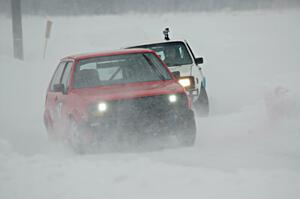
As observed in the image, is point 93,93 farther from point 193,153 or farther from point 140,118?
point 193,153

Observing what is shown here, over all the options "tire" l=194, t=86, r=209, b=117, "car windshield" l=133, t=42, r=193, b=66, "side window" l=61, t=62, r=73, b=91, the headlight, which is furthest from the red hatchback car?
"car windshield" l=133, t=42, r=193, b=66

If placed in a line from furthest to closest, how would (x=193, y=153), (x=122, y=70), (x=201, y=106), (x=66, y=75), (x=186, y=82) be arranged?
1. (x=201, y=106)
2. (x=186, y=82)
3. (x=66, y=75)
4. (x=122, y=70)
5. (x=193, y=153)

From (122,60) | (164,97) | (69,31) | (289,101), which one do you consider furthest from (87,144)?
(69,31)

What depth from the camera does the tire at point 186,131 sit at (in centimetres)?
909

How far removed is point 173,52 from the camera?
1385cm

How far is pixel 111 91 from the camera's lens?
30.5 ft

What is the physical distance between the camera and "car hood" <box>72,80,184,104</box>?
354 inches

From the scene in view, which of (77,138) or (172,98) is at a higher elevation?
(172,98)

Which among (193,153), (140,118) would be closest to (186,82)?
(140,118)

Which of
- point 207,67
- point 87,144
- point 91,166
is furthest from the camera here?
point 207,67

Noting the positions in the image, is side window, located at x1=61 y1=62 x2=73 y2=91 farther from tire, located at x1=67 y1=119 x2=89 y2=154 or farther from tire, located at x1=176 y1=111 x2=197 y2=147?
tire, located at x1=176 y1=111 x2=197 y2=147

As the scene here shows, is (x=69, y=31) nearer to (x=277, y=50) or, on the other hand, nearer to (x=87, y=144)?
(x=277, y=50)

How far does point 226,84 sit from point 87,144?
12.1 metres

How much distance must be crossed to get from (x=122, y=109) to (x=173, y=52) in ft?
16.7
